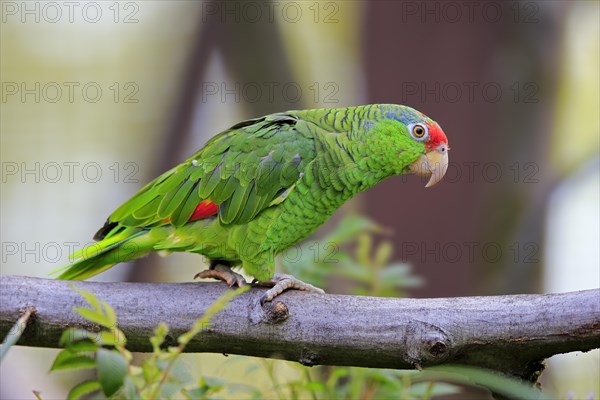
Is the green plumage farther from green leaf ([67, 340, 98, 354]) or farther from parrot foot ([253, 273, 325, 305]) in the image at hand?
green leaf ([67, 340, 98, 354])

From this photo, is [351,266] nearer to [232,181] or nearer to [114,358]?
[232,181]

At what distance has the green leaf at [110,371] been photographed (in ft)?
3.34

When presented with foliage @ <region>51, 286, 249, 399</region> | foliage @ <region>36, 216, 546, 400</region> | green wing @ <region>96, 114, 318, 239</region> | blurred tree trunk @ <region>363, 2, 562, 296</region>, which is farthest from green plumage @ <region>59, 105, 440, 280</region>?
blurred tree trunk @ <region>363, 2, 562, 296</region>

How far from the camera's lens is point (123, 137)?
550cm

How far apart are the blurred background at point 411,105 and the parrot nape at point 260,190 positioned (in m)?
1.25

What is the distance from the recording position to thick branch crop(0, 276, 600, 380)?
5.30 ft

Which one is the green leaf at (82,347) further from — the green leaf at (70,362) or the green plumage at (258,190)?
the green plumage at (258,190)

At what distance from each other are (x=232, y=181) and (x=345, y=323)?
2.73 feet

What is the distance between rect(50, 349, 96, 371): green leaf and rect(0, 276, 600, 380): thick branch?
0.71m

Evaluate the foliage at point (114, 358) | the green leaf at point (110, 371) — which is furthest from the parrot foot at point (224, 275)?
the green leaf at point (110, 371)

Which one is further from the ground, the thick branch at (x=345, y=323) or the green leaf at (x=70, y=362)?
the green leaf at (x=70, y=362)

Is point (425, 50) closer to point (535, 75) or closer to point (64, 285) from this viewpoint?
point (535, 75)

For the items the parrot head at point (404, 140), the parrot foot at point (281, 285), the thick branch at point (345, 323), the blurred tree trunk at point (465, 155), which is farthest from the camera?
the blurred tree trunk at point (465, 155)

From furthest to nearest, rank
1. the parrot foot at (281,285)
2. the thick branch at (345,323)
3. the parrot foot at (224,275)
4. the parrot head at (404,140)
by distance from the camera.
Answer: the parrot head at (404,140) < the parrot foot at (224,275) < the parrot foot at (281,285) < the thick branch at (345,323)
